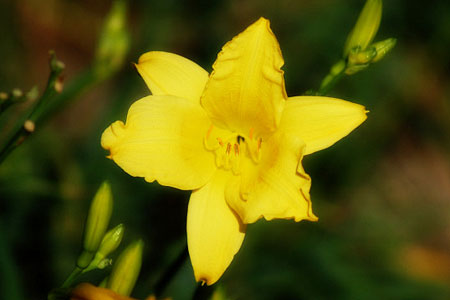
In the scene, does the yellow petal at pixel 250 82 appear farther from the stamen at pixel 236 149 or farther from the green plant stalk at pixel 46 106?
the green plant stalk at pixel 46 106

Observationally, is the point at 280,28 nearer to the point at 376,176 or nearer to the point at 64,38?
the point at 376,176

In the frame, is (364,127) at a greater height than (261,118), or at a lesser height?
lesser

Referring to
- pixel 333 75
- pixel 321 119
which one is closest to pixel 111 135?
pixel 321 119

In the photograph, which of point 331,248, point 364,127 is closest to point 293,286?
point 331,248

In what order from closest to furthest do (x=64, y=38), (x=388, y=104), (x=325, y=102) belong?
(x=325, y=102) → (x=388, y=104) → (x=64, y=38)

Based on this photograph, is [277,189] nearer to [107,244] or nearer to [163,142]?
[163,142]

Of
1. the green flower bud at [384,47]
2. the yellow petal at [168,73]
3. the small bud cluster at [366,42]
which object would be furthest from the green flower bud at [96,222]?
the green flower bud at [384,47]

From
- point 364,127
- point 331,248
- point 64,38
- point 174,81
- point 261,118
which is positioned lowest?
point 331,248
